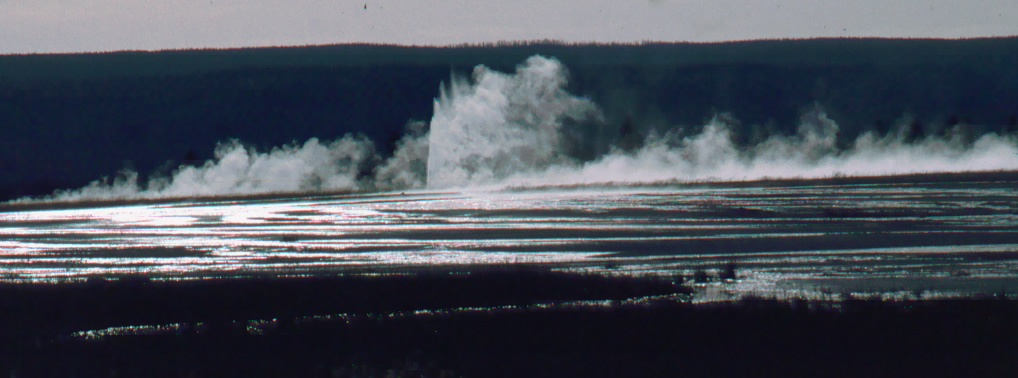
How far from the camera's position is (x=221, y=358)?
12.7m

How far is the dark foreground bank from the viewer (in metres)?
11.9

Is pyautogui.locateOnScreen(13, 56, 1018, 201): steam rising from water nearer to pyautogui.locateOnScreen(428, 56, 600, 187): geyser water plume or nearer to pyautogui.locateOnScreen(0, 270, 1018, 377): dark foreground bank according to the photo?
pyautogui.locateOnScreen(428, 56, 600, 187): geyser water plume

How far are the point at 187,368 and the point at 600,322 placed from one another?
5518 mm

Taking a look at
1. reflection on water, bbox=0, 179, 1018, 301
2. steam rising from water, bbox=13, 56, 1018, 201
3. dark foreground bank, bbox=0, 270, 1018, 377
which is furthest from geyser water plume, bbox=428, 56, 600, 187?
dark foreground bank, bbox=0, 270, 1018, 377

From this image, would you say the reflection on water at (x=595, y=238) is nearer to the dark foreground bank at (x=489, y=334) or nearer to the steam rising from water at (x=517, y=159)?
the dark foreground bank at (x=489, y=334)

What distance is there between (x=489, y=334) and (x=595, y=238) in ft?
54.9

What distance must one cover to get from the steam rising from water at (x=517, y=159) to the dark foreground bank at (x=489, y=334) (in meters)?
52.3

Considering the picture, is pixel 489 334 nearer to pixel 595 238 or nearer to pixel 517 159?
pixel 595 238

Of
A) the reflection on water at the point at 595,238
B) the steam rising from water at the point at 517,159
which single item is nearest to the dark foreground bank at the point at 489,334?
the reflection on water at the point at 595,238

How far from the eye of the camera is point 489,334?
14078mm

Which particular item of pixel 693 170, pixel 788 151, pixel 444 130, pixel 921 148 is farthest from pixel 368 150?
pixel 921 148

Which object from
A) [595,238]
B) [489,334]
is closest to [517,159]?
[595,238]

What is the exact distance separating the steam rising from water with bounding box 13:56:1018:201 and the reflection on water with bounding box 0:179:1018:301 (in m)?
23.6

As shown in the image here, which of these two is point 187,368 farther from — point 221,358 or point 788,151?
point 788,151
